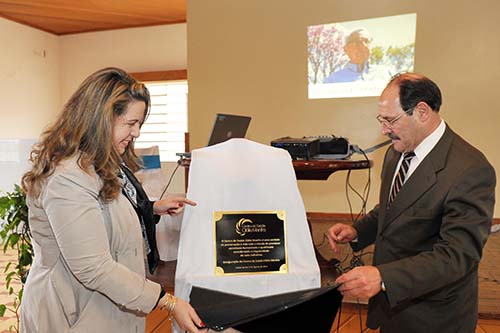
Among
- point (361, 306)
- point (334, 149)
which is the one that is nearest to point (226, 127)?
point (334, 149)

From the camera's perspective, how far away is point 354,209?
4.15 meters

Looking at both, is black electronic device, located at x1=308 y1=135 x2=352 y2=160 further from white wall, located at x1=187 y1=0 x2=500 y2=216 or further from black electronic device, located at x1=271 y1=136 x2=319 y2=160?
white wall, located at x1=187 y1=0 x2=500 y2=216

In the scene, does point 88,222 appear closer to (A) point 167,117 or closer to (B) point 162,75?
(B) point 162,75

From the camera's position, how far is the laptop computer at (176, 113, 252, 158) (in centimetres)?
241

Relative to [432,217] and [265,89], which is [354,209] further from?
[432,217]

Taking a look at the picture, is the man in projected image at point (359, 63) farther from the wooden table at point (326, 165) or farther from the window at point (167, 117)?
the window at point (167, 117)

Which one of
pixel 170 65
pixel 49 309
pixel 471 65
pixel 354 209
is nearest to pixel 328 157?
pixel 49 309

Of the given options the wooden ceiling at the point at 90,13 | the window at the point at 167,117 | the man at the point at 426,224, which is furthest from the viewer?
the window at the point at 167,117

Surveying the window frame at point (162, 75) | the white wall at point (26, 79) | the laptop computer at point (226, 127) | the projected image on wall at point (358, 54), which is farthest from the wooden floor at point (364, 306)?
the white wall at point (26, 79)

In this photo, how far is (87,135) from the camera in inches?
39.1

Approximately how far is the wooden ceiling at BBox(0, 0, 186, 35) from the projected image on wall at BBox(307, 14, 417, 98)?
72.2 inches

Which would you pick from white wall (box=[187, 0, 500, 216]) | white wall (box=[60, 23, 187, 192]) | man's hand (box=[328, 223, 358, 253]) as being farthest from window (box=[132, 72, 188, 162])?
man's hand (box=[328, 223, 358, 253])

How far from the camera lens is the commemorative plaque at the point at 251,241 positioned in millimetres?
1188

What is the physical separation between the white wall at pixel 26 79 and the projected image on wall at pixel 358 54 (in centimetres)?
388
